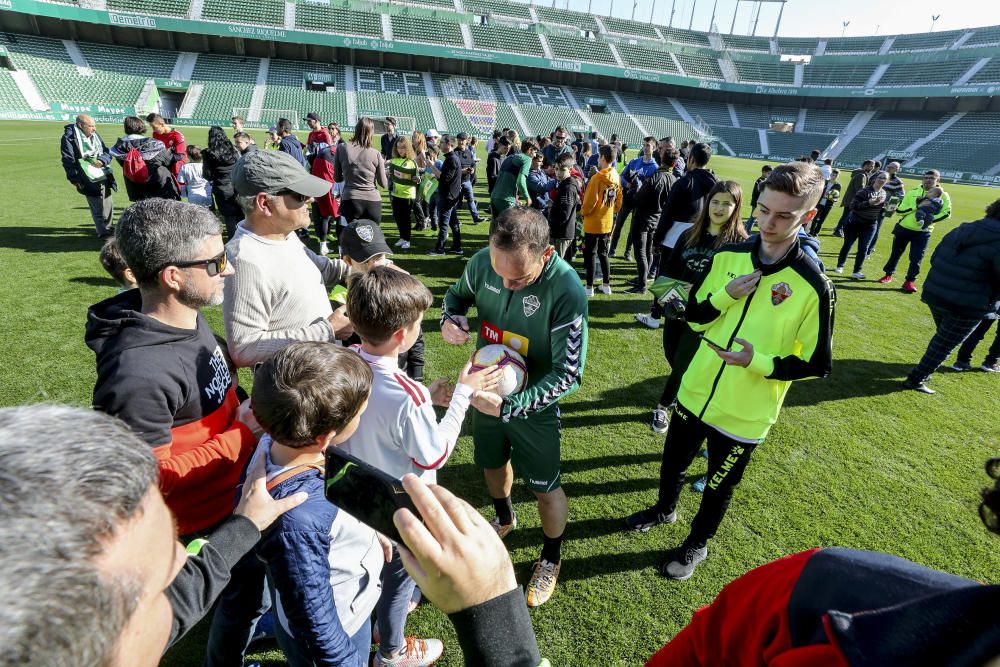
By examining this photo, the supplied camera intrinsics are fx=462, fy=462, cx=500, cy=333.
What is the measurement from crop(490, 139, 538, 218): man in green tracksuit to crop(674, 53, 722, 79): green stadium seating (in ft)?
168

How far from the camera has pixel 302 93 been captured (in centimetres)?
3619

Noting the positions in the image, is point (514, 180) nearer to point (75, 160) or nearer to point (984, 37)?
point (75, 160)

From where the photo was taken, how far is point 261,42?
128ft

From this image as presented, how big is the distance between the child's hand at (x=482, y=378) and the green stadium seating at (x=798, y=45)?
65.8 metres

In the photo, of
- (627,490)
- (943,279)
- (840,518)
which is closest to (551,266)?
(627,490)

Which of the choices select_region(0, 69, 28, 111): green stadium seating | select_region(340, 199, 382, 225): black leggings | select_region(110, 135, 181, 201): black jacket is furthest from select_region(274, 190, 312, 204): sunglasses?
select_region(0, 69, 28, 111): green stadium seating

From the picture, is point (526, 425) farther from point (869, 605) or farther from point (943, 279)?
point (943, 279)

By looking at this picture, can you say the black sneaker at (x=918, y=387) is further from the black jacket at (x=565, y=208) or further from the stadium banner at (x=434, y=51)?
the stadium banner at (x=434, y=51)

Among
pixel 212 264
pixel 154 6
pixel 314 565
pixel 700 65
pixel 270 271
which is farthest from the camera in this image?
pixel 700 65

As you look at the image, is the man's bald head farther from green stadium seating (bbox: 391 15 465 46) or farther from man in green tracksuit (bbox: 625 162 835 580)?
green stadium seating (bbox: 391 15 465 46)

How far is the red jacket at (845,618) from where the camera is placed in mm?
615

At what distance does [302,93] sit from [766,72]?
47.2 m

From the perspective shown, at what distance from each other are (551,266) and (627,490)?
2185 mm

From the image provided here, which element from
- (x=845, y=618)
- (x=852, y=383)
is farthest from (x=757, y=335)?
(x=852, y=383)
